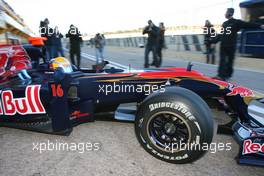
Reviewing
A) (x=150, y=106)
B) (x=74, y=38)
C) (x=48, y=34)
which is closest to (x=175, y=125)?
(x=150, y=106)

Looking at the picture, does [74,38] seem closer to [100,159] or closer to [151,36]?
[151,36]

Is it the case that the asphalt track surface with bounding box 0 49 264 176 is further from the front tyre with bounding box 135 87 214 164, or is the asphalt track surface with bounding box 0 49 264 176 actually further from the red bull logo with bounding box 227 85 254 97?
the red bull logo with bounding box 227 85 254 97

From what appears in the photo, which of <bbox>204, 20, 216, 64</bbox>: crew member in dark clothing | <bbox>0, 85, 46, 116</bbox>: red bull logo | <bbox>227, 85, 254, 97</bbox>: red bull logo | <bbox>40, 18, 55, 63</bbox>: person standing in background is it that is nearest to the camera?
<bbox>227, 85, 254, 97</bbox>: red bull logo

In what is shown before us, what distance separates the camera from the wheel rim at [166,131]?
7.73 feet

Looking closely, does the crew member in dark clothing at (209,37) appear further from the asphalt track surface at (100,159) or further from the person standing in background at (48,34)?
the asphalt track surface at (100,159)

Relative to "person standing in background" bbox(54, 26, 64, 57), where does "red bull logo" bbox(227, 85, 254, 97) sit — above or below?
below

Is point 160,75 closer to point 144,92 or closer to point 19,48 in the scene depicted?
point 144,92

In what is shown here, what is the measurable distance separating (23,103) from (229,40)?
16.1ft

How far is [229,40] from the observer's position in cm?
636

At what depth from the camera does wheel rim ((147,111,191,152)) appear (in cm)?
236

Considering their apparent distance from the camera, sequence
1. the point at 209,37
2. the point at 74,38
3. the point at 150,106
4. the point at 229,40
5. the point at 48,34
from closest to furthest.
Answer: the point at 150,106 < the point at 229,40 < the point at 48,34 < the point at 74,38 < the point at 209,37

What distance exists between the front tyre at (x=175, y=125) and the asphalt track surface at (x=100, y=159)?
0.12 meters

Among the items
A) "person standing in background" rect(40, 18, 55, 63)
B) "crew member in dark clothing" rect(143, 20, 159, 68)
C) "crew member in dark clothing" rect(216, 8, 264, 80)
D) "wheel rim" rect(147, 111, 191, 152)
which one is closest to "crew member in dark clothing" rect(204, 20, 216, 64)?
"crew member in dark clothing" rect(143, 20, 159, 68)

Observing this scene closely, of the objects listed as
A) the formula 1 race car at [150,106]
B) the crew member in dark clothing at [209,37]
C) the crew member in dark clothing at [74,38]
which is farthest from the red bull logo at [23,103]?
the crew member in dark clothing at [209,37]
